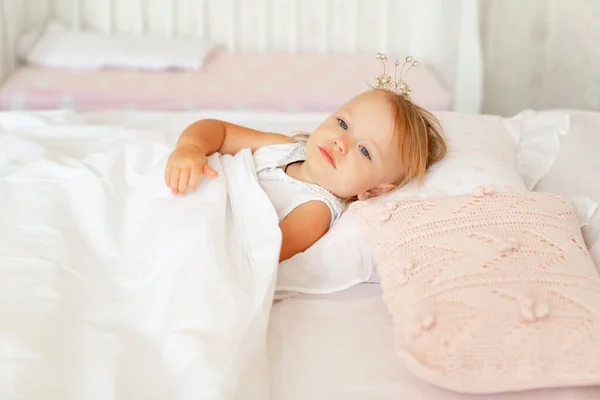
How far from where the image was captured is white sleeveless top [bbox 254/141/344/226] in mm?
1268

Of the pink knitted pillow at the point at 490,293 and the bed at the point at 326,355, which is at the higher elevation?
the pink knitted pillow at the point at 490,293

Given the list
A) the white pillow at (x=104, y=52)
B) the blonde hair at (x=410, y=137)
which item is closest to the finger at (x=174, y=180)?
the blonde hair at (x=410, y=137)

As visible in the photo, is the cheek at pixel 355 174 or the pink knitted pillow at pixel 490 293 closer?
the pink knitted pillow at pixel 490 293

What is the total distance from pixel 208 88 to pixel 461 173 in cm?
90

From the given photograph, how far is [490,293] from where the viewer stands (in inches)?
36.1

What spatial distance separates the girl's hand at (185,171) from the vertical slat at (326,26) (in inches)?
50.2

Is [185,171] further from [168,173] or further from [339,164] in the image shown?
[339,164]

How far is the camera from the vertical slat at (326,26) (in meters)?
2.40

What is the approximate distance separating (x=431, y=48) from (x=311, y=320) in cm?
148

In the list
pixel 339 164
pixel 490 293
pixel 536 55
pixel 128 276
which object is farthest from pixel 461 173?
pixel 536 55

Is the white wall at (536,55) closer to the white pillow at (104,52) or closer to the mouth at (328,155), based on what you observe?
the white pillow at (104,52)

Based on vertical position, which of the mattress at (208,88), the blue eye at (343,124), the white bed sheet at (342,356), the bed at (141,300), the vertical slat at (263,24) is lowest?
the white bed sheet at (342,356)

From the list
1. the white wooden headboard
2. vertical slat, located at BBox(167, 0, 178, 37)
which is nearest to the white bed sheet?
the white wooden headboard

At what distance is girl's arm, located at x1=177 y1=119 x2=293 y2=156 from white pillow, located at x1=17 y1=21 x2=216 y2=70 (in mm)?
759
